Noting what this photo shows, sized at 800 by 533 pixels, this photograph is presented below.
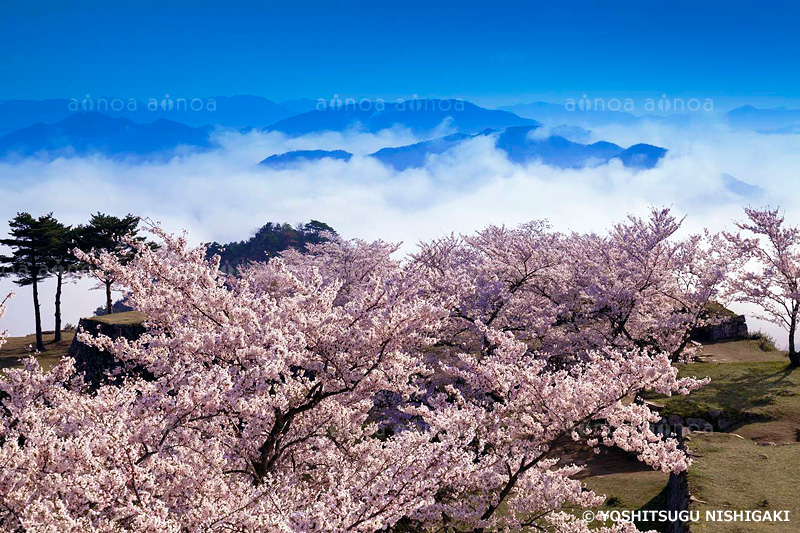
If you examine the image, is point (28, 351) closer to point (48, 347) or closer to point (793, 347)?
point (48, 347)

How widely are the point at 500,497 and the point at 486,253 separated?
22.9 metres

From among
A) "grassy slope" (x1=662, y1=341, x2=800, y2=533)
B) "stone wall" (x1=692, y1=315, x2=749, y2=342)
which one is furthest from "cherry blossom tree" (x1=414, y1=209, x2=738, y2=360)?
"stone wall" (x1=692, y1=315, x2=749, y2=342)

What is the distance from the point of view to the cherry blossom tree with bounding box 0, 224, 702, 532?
8195 millimetres

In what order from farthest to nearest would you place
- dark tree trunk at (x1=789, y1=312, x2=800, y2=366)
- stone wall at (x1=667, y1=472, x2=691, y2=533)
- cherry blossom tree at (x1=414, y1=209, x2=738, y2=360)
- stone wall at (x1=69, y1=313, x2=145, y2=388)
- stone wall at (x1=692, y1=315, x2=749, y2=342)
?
stone wall at (x1=692, y1=315, x2=749, y2=342), stone wall at (x1=69, y1=313, x2=145, y2=388), dark tree trunk at (x1=789, y1=312, x2=800, y2=366), cherry blossom tree at (x1=414, y1=209, x2=738, y2=360), stone wall at (x1=667, y1=472, x2=691, y2=533)

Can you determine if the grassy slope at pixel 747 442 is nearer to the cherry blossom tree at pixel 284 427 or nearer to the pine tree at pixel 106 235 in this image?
the cherry blossom tree at pixel 284 427

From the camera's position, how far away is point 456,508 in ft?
40.6

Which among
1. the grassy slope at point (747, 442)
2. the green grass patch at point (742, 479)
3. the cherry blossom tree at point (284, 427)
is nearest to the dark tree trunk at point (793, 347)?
the grassy slope at point (747, 442)

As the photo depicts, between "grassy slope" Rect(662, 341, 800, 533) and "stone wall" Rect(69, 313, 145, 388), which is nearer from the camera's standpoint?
→ "grassy slope" Rect(662, 341, 800, 533)

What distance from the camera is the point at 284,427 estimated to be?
12.7 m

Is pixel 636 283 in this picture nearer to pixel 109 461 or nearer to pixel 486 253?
pixel 486 253

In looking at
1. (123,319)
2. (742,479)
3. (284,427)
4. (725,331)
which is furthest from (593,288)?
(123,319)

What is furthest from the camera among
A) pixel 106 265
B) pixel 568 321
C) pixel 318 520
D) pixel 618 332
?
pixel 568 321

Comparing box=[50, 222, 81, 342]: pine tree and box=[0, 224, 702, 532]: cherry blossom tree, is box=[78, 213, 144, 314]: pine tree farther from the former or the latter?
box=[0, 224, 702, 532]: cherry blossom tree

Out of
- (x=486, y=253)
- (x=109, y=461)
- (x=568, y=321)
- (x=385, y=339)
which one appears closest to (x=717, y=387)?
(x=568, y=321)
